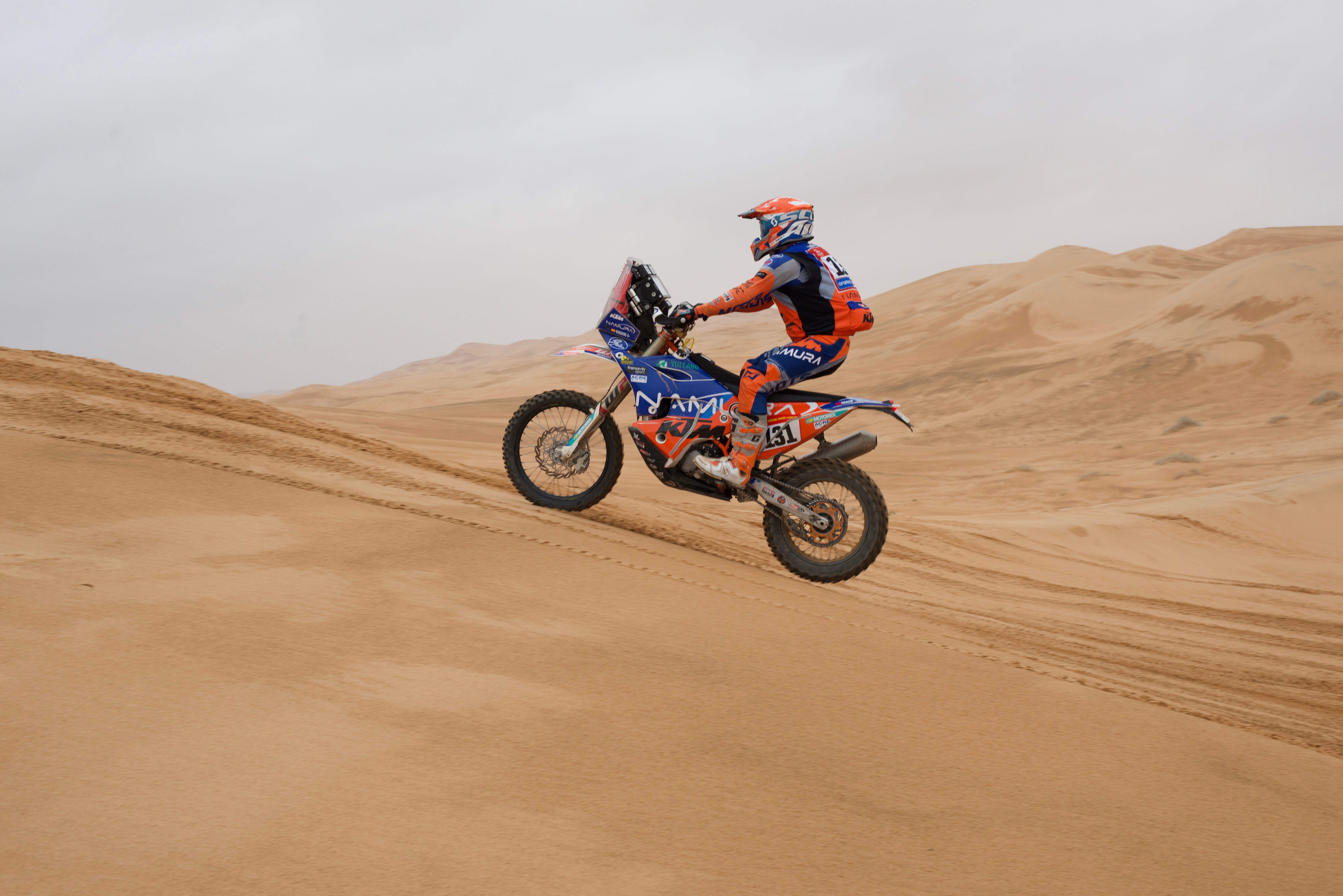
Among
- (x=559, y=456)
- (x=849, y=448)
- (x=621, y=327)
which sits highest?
(x=621, y=327)

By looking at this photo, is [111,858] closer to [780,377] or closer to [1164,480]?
[780,377]

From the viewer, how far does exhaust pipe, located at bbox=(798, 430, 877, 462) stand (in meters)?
5.12

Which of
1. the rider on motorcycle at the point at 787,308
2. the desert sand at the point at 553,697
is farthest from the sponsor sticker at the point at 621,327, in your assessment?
the desert sand at the point at 553,697

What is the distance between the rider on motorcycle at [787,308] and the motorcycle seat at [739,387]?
7 cm

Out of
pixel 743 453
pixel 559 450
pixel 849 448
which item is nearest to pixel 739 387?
pixel 743 453

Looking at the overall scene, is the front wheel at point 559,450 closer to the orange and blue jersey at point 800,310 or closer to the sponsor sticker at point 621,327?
the sponsor sticker at point 621,327

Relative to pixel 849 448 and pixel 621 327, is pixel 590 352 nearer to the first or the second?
pixel 621 327

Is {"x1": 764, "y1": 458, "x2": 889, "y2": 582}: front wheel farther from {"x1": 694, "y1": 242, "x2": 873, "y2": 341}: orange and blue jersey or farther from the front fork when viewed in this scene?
the front fork

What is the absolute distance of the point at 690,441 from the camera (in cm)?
553

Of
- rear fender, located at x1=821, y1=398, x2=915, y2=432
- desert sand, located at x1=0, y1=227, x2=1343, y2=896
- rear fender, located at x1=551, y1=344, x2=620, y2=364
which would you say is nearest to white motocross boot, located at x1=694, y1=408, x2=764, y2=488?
rear fender, located at x1=821, y1=398, x2=915, y2=432

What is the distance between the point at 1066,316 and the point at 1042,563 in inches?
1270

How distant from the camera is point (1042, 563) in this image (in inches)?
349

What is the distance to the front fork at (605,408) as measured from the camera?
5.75m

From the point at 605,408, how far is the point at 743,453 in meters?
1.13
